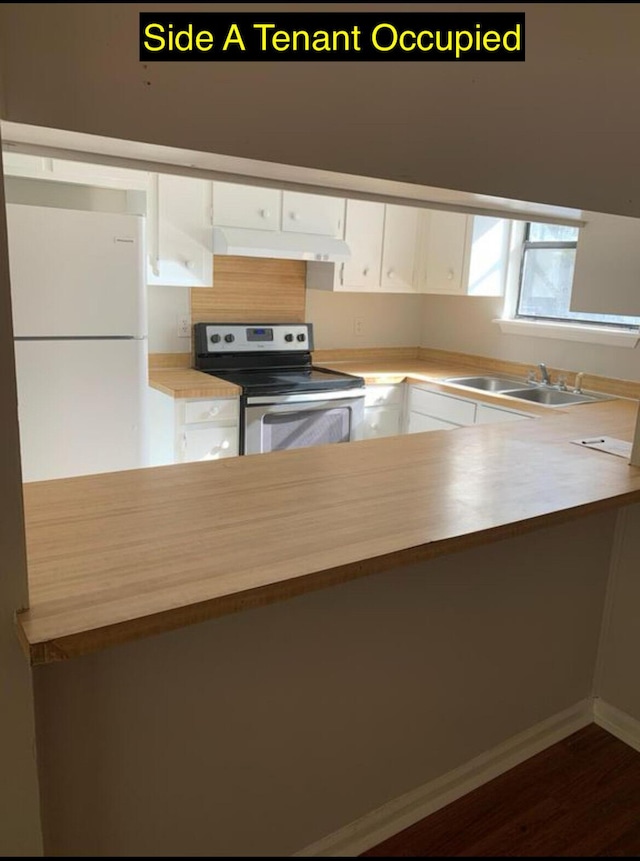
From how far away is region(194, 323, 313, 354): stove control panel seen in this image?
3.71 metres

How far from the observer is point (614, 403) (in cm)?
304

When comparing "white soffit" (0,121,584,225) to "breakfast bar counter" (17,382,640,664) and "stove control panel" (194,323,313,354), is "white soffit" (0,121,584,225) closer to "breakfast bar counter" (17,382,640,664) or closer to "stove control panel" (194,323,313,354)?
"breakfast bar counter" (17,382,640,664)

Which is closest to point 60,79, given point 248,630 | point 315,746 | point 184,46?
point 184,46

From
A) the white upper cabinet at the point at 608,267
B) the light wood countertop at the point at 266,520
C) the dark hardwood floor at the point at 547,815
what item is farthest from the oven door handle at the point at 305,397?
the dark hardwood floor at the point at 547,815

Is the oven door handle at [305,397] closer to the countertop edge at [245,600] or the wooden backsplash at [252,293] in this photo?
the wooden backsplash at [252,293]

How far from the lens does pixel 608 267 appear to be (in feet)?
6.33

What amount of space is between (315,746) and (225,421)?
192 centimetres

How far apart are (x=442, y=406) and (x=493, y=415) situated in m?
0.38

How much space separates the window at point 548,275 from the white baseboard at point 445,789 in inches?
89.0

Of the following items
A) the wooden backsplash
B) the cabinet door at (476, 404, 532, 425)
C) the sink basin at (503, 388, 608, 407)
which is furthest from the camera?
the wooden backsplash

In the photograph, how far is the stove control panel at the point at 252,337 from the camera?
12.2 feet

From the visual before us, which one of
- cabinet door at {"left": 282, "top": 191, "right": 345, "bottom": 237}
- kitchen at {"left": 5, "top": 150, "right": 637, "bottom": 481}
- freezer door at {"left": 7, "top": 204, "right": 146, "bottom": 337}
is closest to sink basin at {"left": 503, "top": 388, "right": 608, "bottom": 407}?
kitchen at {"left": 5, "top": 150, "right": 637, "bottom": 481}

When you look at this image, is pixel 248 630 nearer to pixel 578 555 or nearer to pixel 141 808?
pixel 141 808

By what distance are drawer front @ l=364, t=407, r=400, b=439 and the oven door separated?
0.45 feet
